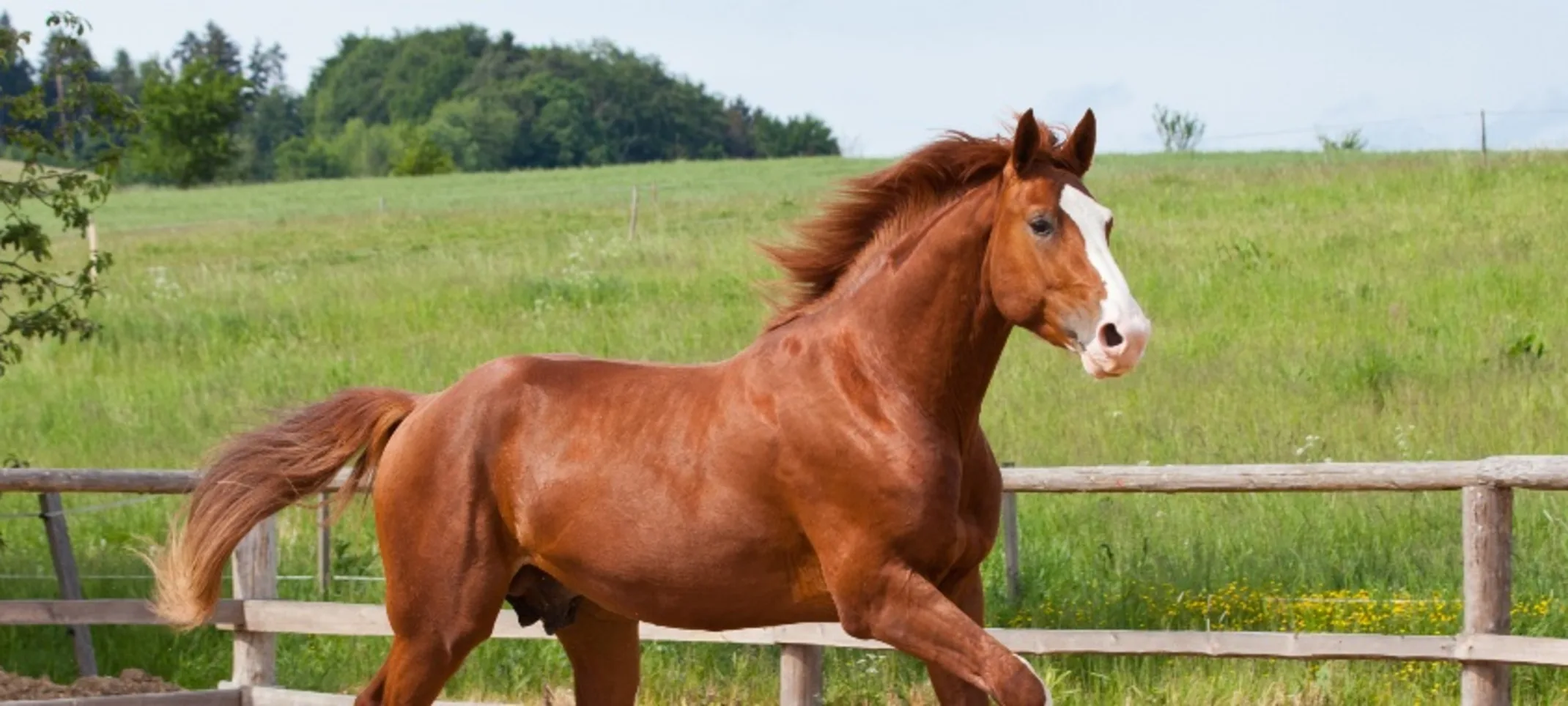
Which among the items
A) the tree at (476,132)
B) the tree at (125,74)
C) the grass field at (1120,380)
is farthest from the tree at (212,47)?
the grass field at (1120,380)

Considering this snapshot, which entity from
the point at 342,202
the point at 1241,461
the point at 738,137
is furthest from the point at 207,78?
the point at 1241,461

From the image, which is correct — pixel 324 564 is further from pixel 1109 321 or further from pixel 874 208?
pixel 1109 321

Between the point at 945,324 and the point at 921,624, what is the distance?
790 millimetres

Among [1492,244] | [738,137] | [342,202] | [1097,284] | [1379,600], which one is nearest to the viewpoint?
[1097,284]

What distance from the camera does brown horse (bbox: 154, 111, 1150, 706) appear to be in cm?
470

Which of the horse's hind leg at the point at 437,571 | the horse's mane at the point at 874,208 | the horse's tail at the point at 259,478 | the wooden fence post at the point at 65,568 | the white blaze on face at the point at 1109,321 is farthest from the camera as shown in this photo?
the wooden fence post at the point at 65,568

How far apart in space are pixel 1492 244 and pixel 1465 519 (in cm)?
1230

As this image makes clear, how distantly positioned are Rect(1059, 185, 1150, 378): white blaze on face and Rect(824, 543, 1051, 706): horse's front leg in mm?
699

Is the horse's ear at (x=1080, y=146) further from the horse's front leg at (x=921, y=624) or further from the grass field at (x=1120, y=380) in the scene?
the grass field at (x=1120, y=380)

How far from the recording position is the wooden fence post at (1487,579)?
613 centimetres

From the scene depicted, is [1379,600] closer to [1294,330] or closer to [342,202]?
[1294,330]

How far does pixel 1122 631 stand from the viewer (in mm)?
6758

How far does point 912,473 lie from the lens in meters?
4.75

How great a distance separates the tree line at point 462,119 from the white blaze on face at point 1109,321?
60.3 meters
